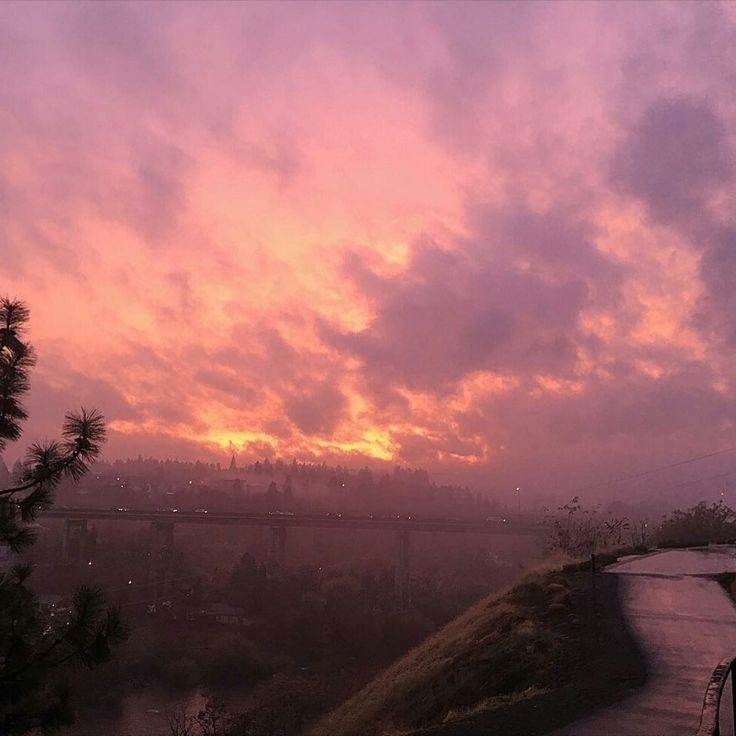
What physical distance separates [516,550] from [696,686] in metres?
87.3

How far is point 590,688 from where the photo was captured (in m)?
10.3

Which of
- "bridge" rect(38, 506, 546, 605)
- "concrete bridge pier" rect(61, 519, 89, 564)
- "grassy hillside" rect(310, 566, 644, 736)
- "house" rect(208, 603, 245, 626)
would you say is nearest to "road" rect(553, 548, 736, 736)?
"grassy hillside" rect(310, 566, 644, 736)

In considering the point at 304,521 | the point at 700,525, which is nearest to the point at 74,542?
the point at 304,521

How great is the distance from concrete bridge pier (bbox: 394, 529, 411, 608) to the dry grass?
40.1 meters

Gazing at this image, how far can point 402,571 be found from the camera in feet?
213

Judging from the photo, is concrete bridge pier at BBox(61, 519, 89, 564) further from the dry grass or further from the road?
the road

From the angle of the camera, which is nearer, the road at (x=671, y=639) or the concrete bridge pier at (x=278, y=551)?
the road at (x=671, y=639)

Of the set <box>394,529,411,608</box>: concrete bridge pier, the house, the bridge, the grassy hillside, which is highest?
the bridge

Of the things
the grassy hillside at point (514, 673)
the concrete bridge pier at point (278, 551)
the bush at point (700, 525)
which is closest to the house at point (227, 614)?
the concrete bridge pier at point (278, 551)

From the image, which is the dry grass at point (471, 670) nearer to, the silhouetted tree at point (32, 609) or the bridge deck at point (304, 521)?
the silhouetted tree at point (32, 609)

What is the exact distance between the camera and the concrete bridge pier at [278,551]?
235ft

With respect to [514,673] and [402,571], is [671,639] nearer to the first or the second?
[514,673]

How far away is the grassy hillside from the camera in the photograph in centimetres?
961

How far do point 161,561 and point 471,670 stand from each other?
59537 millimetres
